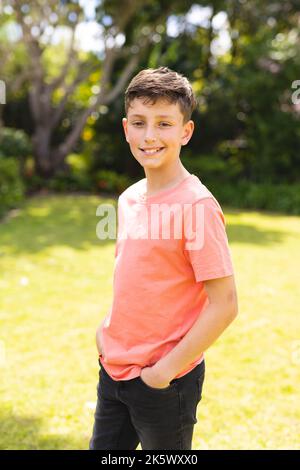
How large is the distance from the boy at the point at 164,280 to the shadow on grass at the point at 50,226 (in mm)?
6400

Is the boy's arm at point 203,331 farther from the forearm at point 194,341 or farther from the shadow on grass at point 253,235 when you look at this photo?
the shadow on grass at point 253,235

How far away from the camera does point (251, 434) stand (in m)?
3.25

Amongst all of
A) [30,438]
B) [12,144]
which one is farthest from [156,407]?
[12,144]

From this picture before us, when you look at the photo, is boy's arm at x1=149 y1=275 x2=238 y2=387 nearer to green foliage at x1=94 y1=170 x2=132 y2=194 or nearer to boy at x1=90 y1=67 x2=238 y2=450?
boy at x1=90 y1=67 x2=238 y2=450

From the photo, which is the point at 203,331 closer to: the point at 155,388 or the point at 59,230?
the point at 155,388

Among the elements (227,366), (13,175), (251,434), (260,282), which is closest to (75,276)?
(260,282)

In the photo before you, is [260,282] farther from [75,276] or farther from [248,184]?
[248,184]

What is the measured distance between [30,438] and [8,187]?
922 cm

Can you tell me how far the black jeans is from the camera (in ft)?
5.94

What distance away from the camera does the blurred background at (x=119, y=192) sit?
364cm

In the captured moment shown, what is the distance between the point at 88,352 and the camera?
4.43 metres

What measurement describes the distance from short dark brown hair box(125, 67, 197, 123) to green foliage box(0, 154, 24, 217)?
31.7ft
